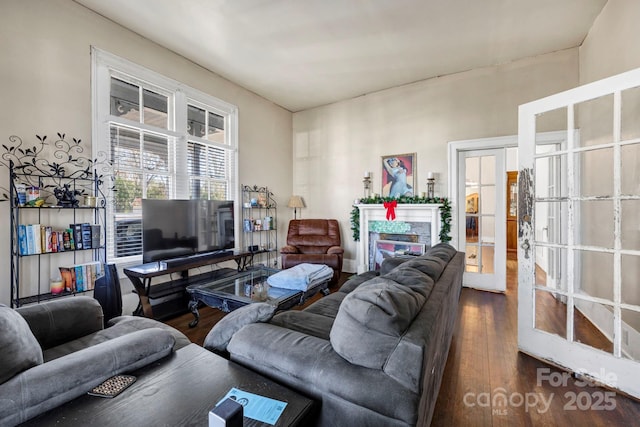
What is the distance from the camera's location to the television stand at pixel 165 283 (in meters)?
2.81

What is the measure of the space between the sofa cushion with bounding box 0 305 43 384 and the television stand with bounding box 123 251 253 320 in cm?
175

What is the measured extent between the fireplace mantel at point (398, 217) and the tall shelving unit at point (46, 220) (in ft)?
11.3

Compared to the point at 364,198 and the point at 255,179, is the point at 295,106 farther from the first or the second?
the point at 364,198

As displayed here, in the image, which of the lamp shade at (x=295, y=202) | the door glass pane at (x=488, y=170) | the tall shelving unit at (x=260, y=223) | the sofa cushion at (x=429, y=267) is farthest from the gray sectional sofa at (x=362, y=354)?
the lamp shade at (x=295, y=202)

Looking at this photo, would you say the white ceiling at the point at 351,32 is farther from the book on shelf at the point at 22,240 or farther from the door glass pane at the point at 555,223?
the book on shelf at the point at 22,240

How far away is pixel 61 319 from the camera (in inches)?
63.5

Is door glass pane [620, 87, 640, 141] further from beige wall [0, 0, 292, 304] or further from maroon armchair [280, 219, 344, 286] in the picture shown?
beige wall [0, 0, 292, 304]

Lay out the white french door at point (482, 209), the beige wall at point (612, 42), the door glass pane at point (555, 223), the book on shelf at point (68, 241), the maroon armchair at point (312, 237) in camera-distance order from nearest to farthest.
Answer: the beige wall at point (612, 42), the book on shelf at point (68, 241), the door glass pane at point (555, 223), the white french door at point (482, 209), the maroon armchair at point (312, 237)

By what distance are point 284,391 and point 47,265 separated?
111 inches

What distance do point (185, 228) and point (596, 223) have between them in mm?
4315

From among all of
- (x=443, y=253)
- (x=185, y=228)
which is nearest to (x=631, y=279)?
(x=443, y=253)

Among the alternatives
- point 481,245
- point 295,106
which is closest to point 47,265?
point 295,106

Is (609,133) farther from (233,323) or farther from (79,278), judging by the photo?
(79,278)

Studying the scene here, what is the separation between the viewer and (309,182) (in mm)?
5512
